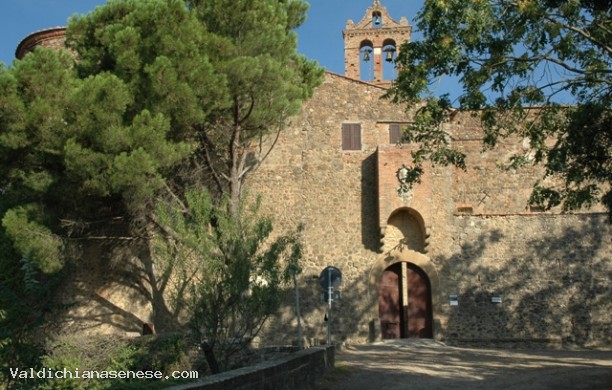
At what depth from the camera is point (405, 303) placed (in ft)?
59.8

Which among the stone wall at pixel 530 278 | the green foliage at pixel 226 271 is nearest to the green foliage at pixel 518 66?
the green foliage at pixel 226 271

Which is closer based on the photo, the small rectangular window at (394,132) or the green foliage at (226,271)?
the green foliage at (226,271)

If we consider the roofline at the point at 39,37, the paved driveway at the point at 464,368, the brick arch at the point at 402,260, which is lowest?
the paved driveway at the point at 464,368

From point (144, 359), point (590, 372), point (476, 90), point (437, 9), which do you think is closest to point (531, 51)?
point (476, 90)

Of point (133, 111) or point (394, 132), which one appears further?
point (394, 132)

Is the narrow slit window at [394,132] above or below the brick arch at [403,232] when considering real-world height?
above

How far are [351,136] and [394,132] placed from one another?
125 centimetres

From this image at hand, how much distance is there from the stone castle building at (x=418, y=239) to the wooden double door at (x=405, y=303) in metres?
0.03

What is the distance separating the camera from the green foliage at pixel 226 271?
396 inches

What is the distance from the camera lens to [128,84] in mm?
14320

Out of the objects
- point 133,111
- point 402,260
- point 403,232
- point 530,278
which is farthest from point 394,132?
point 133,111

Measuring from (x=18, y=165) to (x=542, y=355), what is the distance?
12.8 metres

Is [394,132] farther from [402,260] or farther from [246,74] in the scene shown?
[246,74]

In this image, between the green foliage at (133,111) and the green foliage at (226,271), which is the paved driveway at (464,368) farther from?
the green foliage at (133,111)
